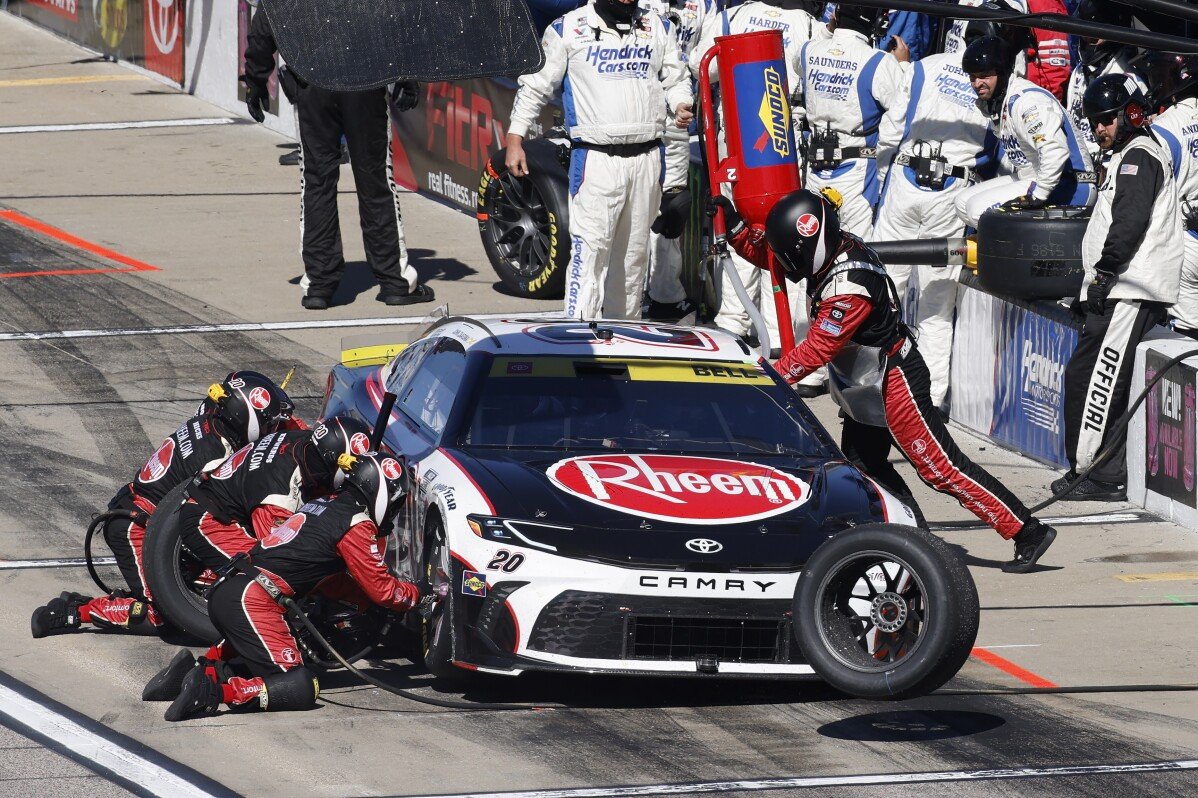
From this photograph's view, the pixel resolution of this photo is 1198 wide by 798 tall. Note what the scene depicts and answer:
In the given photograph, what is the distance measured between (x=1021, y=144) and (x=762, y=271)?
2232 millimetres

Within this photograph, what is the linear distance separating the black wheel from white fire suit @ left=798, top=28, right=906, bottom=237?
18.2ft

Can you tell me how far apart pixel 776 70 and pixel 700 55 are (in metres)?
2.20

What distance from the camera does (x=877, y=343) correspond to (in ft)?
29.7

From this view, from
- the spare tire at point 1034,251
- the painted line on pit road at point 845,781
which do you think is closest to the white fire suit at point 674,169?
the spare tire at point 1034,251

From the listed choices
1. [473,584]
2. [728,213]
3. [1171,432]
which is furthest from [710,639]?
[1171,432]

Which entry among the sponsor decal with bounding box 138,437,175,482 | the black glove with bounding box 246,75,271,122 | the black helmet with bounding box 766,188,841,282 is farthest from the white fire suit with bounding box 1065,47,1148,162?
the sponsor decal with bounding box 138,437,175,482

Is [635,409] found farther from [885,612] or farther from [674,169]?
[674,169]

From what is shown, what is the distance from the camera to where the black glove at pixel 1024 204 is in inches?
436

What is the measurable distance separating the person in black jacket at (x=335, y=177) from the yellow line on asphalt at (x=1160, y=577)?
248 inches

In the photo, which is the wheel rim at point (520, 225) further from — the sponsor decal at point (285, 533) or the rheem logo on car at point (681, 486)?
the sponsor decal at point (285, 533)

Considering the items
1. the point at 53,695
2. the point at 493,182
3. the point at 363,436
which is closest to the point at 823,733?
the point at 363,436

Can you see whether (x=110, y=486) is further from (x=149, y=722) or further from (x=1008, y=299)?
(x=1008, y=299)

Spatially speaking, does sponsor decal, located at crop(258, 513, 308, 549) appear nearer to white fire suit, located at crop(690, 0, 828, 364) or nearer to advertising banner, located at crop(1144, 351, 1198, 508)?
advertising banner, located at crop(1144, 351, 1198, 508)

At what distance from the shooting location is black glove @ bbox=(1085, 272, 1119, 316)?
10.3 m
